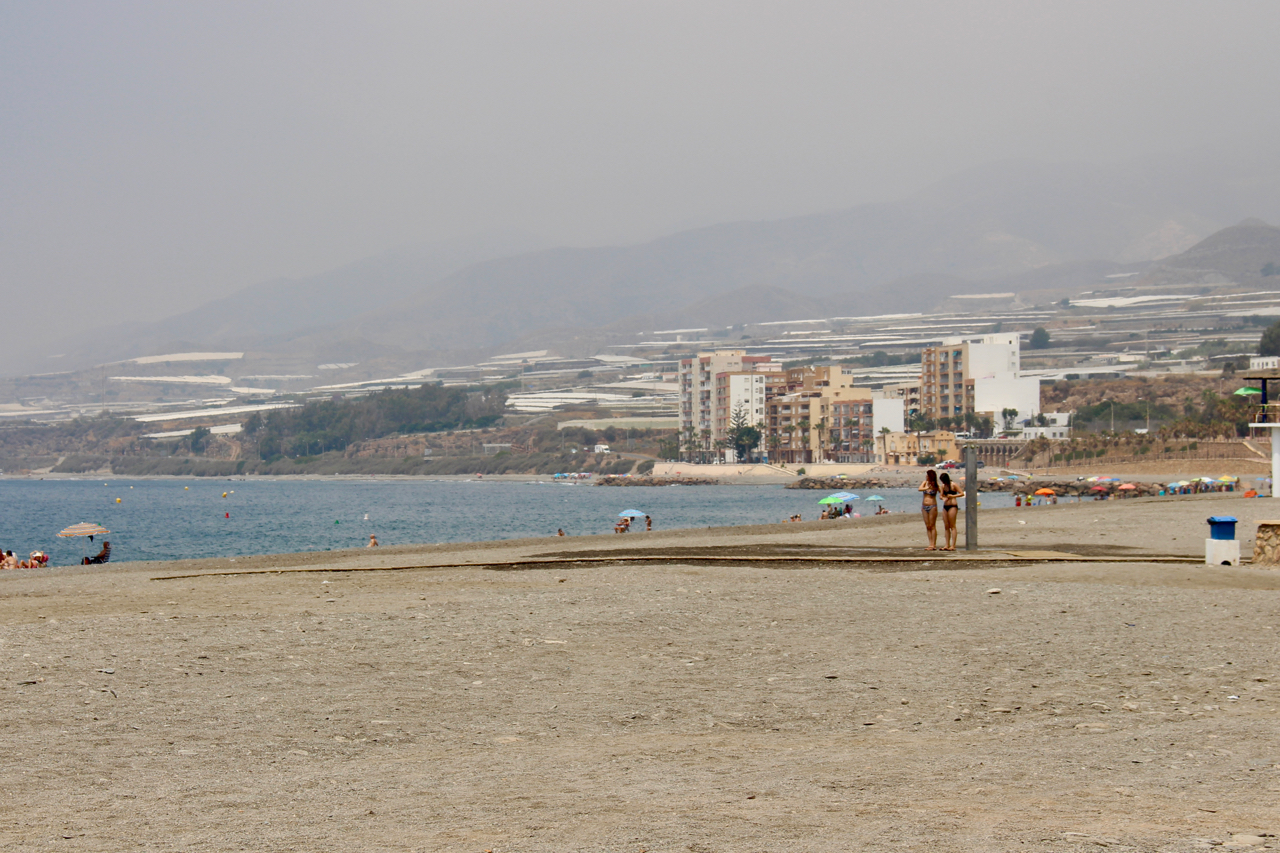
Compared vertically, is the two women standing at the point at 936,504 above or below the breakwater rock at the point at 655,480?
above

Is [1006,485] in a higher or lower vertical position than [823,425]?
lower

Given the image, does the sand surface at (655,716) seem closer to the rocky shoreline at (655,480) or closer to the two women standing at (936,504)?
the two women standing at (936,504)

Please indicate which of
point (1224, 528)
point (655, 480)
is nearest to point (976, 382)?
point (655, 480)

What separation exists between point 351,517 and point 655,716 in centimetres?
9630

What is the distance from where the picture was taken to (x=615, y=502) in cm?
12300

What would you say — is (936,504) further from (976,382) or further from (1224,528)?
(976,382)

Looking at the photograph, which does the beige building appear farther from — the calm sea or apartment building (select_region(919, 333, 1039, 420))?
the calm sea

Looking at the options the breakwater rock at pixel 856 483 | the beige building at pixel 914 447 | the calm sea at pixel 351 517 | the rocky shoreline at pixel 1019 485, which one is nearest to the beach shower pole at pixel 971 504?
the calm sea at pixel 351 517

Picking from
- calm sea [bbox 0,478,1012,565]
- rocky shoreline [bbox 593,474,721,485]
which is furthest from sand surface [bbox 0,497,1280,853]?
rocky shoreline [bbox 593,474,721,485]

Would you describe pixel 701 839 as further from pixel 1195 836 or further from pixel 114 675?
pixel 114 675

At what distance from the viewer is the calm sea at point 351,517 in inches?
2689

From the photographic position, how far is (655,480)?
592 feet

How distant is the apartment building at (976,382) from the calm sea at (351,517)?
43239mm

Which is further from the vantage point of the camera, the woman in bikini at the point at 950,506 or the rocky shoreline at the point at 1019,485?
the rocky shoreline at the point at 1019,485
